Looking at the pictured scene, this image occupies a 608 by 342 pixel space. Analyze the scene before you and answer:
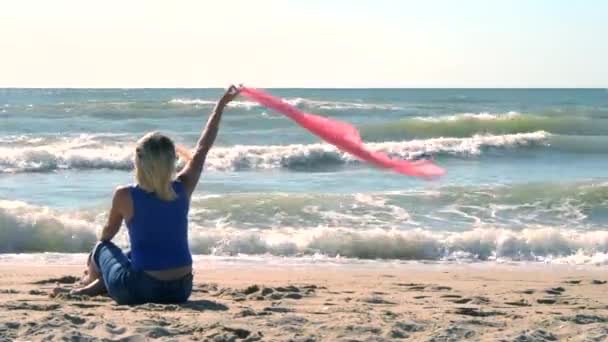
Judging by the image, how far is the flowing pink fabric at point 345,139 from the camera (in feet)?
17.5

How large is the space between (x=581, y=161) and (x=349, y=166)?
21.2 ft

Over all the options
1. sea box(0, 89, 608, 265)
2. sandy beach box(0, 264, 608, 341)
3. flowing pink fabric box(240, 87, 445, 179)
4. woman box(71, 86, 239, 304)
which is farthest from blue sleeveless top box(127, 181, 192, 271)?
sea box(0, 89, 608, 265)

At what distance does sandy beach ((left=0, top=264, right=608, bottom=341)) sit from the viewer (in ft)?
14.4

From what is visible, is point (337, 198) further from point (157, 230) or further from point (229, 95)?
point (157, 230)

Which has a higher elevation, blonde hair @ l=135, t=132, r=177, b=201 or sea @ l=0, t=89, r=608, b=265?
blonde hair @ l=135, t=132, r=177, b=201

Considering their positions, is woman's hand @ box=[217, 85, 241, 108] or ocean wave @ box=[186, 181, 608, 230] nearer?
woman's hand @ box=[217, 85, 241, 108]

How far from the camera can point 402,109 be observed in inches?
1650

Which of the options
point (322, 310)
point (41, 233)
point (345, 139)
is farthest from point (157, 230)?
point (41, 233)

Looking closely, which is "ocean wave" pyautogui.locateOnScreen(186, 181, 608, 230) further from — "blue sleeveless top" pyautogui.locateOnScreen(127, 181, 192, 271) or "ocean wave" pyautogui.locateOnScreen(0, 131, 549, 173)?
"ocean wave" pyautogui.locateOnScreen(0, 131, 549, 173)

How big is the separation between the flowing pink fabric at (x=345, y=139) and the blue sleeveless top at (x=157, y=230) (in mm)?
937

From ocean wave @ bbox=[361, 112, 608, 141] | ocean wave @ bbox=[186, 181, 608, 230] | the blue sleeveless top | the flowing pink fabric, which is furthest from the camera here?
ocean wave @ bbox=[361, 112, 608, 141]

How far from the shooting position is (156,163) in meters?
4.62

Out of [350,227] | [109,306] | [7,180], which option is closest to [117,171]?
[7,180]

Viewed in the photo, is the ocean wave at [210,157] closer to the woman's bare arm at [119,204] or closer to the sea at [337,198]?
the sea at [337,198]
